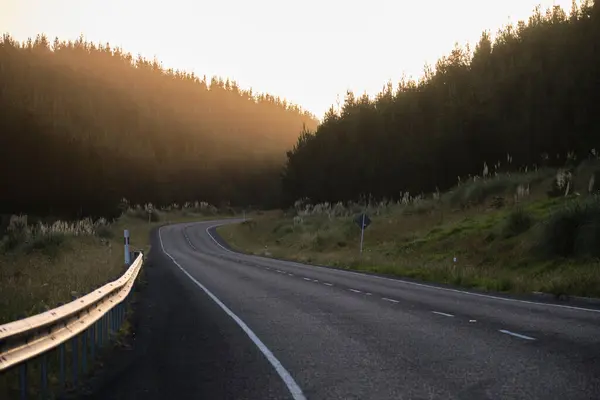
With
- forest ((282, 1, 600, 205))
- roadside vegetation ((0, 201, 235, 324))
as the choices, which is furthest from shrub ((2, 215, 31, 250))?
forest ((282, 1, 600, 205))

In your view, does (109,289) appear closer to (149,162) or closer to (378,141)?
(378,141)

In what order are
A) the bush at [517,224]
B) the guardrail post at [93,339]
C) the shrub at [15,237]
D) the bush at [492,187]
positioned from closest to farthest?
the guardrail post at [93,339]
the bush at [517,224]
the shrub at [15,237]
the bush at [492,187]

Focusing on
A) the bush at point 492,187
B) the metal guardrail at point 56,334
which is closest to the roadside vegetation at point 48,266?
the metal guardrail at point 56,334

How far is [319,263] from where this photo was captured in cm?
3728

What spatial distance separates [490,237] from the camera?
28031 millimetres

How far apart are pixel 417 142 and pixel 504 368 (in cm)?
5139

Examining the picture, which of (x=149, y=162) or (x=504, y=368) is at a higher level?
(x=149, y=162)

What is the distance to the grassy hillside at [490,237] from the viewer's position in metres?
20.7

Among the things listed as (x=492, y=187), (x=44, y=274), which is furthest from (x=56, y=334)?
(x=492, y=187)

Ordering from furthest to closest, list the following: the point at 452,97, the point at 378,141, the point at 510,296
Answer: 1. the point at 378,141
2. the point at 452,97
3. the point at 510,296

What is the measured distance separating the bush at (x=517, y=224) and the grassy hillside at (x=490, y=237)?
45 millimetres

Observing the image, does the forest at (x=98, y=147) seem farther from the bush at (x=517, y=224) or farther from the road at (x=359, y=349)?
the road at (x=359, y=349)

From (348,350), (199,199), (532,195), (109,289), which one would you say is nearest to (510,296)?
(348,350)

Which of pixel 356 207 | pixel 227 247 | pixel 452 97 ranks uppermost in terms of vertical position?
pixel 452 97
